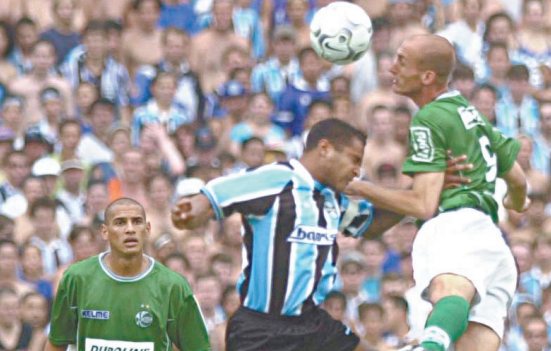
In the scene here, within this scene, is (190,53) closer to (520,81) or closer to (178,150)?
(178,150)

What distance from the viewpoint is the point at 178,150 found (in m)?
15.2

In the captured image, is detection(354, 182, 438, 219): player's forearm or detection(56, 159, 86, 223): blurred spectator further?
detection(56, 159, 86, 223): blurred spectator

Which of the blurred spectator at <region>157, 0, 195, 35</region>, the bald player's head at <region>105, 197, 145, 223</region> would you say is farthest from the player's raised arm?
the blurred spectator at <region>157, 0, 195, 35</region>

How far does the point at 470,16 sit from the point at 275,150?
386cm

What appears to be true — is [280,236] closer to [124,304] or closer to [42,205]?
[124,304]

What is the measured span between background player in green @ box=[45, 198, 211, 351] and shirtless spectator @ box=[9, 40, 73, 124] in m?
6.31

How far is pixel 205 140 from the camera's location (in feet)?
49.7

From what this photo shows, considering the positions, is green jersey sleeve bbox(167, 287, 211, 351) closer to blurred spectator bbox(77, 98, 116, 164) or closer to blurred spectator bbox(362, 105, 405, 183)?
blurred spectator bbox(77, 98, 116, 164)

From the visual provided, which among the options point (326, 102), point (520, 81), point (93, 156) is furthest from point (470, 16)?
point (93, 156)

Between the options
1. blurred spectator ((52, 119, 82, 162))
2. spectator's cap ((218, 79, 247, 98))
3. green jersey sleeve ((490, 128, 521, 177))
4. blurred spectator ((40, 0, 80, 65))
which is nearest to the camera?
green jersey sleeve ((490, 128, 521, 177))

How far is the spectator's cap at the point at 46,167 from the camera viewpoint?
47.8 feet

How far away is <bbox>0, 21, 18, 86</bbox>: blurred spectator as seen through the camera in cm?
1583

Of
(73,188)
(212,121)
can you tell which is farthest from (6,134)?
(212,121)

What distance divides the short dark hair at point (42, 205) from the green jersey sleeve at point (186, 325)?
4.89 metres
